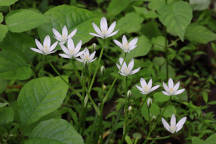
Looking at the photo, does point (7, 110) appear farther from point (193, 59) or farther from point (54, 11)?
point (193, 59)

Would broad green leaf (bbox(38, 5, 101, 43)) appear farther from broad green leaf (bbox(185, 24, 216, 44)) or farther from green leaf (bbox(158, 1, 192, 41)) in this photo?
broad green leaf (bbox(185, 24, 216, 44))

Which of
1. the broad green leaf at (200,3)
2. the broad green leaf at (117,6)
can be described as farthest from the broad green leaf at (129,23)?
the broad green leaf at (200,3)

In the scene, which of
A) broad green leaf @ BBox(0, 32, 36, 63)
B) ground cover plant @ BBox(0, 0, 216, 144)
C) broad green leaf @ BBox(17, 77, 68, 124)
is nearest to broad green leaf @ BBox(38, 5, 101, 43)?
ground cover plant @ BBox(0, 0, 216, 144)

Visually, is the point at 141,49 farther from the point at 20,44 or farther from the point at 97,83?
the point at 20,44

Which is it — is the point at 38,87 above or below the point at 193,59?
above

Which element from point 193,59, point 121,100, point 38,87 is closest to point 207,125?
point 121,100

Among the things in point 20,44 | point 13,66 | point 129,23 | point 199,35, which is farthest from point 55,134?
point 199,35
